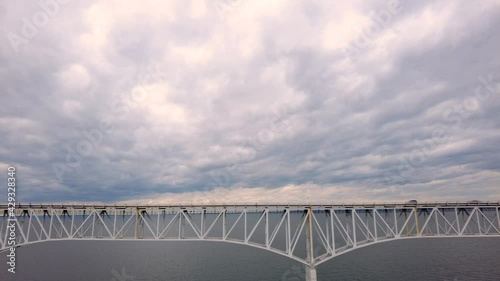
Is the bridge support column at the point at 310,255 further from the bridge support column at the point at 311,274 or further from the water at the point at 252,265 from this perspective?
the water at the point at 252,265

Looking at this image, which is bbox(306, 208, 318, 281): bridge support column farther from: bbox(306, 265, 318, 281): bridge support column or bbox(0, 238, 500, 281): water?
bbox(0, 238, 500, 281): water

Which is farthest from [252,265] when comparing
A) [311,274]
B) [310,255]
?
[311,274]

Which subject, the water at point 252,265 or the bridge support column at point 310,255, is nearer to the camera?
the bridge support column at point 310,255

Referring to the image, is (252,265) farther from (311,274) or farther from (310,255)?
(311,274)

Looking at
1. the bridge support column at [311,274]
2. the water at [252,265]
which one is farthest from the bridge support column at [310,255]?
the water at [252,265]

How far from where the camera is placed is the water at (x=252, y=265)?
72.9 meters

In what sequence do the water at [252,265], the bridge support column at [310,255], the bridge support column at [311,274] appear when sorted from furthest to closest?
the water at [252,265]
the bridge support column at [310,255]
the bridge support column at [311,274]

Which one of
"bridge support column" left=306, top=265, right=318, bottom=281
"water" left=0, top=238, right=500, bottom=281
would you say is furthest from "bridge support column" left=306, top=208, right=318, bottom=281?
"water" left=0, top=238, right=500, bottom=281

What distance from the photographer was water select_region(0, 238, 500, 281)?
7288 cm

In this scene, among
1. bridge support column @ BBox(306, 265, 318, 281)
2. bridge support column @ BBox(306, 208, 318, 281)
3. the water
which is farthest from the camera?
the water

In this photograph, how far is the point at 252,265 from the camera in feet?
280

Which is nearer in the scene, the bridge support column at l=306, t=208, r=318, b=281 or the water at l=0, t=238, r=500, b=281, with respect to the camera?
the bridge support column at l=306, t=208, r=318, b=281

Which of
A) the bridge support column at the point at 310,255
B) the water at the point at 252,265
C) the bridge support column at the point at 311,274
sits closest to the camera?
the bridge support column at the point at 311,274

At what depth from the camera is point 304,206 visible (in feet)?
191
